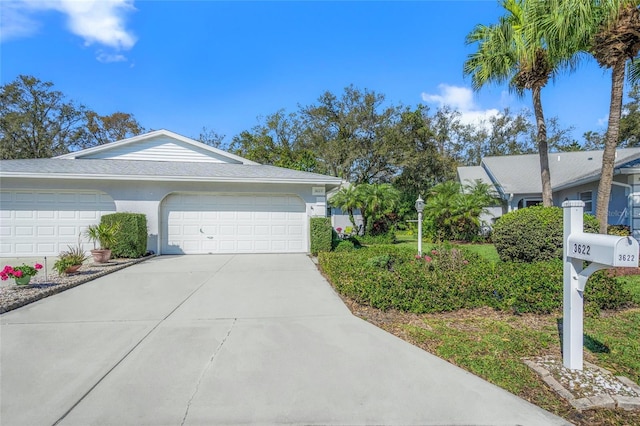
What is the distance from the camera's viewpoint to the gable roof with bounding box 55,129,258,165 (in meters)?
12.9

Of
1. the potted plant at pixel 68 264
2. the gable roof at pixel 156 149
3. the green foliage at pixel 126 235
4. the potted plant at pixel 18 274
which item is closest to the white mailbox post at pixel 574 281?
the potted plant at pixel 18 274

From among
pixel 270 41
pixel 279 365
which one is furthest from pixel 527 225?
pixel 270 41

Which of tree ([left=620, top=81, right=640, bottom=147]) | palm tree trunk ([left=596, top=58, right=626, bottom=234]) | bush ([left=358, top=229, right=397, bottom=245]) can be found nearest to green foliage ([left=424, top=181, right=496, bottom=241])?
bush ([left=358, top=229, right=397, bottom=245])

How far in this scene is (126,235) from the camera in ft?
31.5

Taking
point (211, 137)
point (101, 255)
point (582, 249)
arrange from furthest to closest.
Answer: point (211, 137) < point (101, 255) < point (582, 249)

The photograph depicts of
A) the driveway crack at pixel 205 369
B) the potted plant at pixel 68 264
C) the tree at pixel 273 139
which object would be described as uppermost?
the tree at pixel 273 139

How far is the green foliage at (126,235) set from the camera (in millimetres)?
9594

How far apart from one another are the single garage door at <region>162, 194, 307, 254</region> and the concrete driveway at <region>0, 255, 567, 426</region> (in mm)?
5754

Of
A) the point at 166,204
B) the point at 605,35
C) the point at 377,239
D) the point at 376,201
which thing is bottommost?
the point at 377,239

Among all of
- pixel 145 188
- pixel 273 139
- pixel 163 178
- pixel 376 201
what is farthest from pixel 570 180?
pixel 273 139

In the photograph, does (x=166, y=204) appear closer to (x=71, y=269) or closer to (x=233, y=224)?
(x=233, y=224)

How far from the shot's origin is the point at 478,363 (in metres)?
3.21

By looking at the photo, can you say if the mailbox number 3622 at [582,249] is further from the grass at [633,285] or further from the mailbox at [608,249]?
the grass at [633,285]

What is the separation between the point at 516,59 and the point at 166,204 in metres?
12.5
